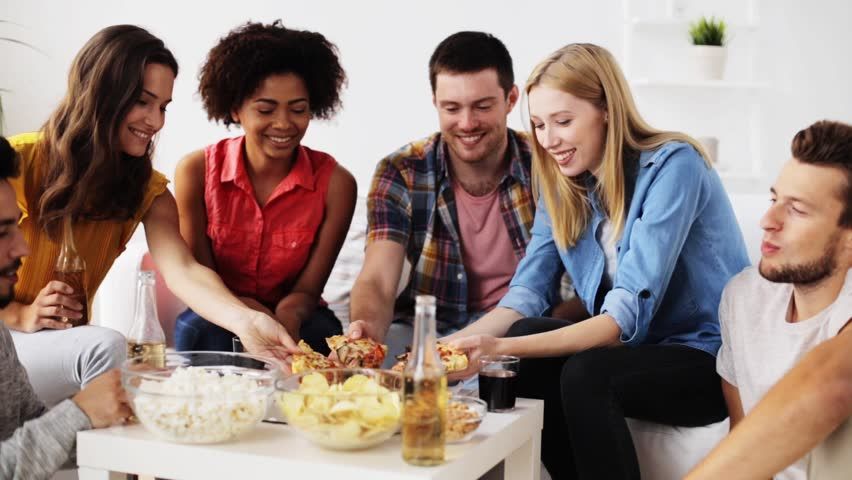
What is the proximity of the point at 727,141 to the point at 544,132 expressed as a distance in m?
2.65

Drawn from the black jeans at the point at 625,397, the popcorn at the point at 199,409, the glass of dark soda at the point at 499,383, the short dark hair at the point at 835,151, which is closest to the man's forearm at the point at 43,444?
the popcorn at the point at 199,409

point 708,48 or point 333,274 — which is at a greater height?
point 708,48

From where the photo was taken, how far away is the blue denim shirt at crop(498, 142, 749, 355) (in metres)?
2.18

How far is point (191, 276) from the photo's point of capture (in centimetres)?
252

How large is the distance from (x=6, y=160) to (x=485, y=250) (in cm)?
145

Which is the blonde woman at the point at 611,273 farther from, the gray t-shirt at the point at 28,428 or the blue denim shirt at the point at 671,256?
the gray t-shirt at the point at 28,428

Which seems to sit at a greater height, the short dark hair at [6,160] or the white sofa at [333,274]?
the short dark hair at [6,160]

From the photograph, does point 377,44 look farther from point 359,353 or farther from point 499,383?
point 499,383

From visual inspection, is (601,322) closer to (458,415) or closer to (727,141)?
(458,415)

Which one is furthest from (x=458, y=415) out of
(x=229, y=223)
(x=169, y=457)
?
(x=229, y=223)

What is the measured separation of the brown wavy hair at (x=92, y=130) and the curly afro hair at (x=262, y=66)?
1.18 feet

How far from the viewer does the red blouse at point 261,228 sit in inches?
112

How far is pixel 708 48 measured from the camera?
14.8ft

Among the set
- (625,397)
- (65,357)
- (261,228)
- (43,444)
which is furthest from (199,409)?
(261,228)
